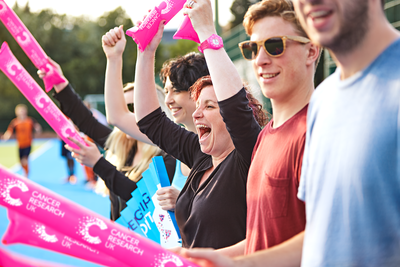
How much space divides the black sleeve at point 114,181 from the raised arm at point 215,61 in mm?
1355

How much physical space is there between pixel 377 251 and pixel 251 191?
0.56 m

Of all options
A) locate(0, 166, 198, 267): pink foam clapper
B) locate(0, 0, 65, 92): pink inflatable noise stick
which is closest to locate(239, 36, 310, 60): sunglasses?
locate(0, 166, 198, 267): pink foam clapper

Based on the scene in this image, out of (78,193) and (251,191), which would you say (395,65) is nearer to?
(251,191)

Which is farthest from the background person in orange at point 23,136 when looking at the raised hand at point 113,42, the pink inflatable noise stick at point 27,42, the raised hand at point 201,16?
the raised hand at point 201,16

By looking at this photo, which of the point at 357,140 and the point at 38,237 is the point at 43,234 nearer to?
the point at 38,237

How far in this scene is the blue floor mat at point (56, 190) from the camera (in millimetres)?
5243

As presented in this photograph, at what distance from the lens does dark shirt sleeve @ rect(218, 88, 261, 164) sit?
1.58m

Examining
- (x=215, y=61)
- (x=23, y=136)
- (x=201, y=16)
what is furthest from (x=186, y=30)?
(x=23, y=136)

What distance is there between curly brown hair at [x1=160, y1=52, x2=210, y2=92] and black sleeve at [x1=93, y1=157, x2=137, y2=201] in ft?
2.39

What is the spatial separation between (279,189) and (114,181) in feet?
5.48

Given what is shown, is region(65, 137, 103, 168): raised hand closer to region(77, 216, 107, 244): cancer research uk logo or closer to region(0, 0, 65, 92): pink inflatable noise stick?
region(0, 0, 65, 92): pink inflatable noise stick

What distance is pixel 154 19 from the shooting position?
6.28 ft

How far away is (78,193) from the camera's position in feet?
33.7

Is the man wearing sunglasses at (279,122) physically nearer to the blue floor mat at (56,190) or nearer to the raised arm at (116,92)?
the raised arm at (116,92)
